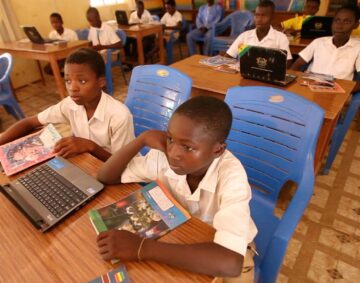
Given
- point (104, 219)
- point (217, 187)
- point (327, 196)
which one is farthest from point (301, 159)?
point (327, 196)

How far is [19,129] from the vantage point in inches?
46.0

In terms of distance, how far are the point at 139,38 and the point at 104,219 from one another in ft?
12.1

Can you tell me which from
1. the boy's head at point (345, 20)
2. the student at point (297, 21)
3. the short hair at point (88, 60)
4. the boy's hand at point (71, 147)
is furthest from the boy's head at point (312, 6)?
the boy's hand at point (71, 147)

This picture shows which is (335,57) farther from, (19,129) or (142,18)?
(142,18)

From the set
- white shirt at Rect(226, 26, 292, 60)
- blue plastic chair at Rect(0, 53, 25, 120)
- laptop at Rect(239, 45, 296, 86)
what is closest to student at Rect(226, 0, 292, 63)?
white shirt at Rect(226, 26, 292, 60)

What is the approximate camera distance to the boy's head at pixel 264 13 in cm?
225

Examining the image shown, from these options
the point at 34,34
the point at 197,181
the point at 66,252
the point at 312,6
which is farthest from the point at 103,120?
the point at 312,6

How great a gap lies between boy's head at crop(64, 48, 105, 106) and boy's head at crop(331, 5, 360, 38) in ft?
6.14

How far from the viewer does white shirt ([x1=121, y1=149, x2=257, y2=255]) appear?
62 cm

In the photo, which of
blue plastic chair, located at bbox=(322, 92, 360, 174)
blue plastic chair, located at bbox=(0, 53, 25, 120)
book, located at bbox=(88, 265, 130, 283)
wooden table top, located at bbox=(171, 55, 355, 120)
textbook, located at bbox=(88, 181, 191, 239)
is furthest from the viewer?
blue plastic chair, located at bbox=(0, 53, 25, 120)

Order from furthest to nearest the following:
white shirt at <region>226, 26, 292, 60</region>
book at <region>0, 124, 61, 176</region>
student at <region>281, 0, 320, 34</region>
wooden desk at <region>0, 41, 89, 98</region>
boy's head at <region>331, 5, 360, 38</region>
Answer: student at <region>281, 0, 320, 34</region> < wooden desk at <region>0, 41, 89, 98</region> < white shirt at <region>226, 26, 292, 60</region> < boy's head at <region>331, 5, 360, 38</region> < book at <region>0, 124, 61, 176</region>

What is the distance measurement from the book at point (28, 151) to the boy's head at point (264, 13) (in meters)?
2.04

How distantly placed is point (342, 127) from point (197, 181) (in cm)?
154

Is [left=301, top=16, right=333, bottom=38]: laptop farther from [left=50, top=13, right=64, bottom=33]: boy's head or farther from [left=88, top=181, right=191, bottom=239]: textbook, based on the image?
[left=50, top=13, right=64, bottom=33]: boy's head
